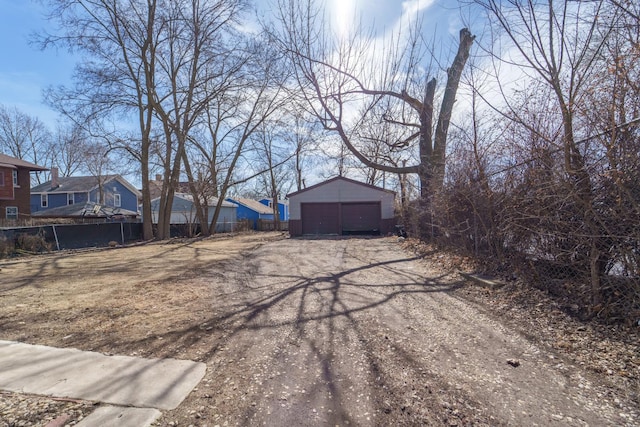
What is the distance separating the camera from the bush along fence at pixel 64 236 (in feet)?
44.8

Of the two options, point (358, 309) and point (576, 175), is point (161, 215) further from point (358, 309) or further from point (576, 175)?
point (576, 175)

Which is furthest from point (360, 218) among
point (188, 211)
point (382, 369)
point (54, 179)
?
point (54, 179)

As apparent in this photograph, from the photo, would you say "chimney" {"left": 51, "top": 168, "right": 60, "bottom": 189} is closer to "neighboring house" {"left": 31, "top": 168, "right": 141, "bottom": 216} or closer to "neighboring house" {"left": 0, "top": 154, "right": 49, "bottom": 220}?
"neighboring house" {"left": 31, "top": 168, "right": 141, "bottom": 216}

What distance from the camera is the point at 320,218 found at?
2252 centimetres

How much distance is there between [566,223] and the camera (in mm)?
4273

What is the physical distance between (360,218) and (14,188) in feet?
83.1

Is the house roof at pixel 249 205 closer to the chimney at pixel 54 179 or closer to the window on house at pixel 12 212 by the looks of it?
the chimney at pixel 54 179

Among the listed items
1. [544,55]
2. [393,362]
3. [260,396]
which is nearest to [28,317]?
[260,396]

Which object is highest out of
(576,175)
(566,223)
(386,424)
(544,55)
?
(544,55)

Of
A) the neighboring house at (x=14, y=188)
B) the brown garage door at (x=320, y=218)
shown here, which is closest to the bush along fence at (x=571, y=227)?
the brown garage door at (x=320, y=218)

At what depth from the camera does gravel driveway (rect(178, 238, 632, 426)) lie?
2438 mm

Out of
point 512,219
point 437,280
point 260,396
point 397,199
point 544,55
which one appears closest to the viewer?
point 260,396

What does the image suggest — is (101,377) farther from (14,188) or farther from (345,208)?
(14,188)

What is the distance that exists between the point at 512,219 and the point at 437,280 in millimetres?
1924
